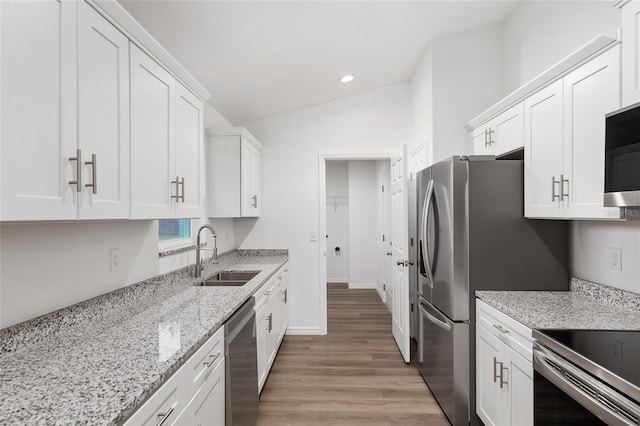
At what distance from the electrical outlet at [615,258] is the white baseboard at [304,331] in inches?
116

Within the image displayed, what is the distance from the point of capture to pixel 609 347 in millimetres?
1248

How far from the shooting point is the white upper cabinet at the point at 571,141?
1.55 metres

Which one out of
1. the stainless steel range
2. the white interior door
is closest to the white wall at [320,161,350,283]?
the white interior door

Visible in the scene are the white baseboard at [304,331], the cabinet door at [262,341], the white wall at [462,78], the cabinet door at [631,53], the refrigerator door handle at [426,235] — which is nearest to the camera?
the cabinet door at [631,53]

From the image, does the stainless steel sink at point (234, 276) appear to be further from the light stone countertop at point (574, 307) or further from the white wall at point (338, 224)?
the white wall at point (338, 224)

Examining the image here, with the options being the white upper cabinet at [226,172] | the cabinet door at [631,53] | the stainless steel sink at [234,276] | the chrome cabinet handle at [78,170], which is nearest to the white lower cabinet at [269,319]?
the stainless steel sink at [234,276]

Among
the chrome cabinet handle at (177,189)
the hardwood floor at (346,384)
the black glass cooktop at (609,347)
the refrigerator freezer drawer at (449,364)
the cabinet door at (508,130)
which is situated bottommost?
the hardwood floor at (346,384)

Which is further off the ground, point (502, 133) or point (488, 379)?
point (502, 133)

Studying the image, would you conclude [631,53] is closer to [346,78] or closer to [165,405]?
[165,405]

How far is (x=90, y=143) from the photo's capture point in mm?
1162

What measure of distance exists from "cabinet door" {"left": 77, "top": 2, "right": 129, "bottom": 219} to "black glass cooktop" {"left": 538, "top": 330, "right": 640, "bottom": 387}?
185 cm

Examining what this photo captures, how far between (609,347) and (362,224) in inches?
202

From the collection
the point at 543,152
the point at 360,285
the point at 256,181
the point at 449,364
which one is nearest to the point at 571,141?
the point at 543,152

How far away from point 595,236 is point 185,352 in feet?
7.53
